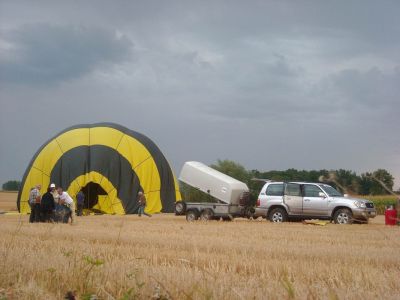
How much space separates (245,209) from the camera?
27.2 meters

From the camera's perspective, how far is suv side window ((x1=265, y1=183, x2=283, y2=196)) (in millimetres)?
25073

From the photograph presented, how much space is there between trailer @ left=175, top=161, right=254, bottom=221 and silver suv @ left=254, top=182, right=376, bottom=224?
1486 millimetres

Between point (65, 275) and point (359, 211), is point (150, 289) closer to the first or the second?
point (65, 275)

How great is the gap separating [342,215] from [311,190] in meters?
1.63

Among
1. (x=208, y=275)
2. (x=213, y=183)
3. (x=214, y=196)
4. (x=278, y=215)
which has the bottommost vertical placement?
(x=208, y=275)

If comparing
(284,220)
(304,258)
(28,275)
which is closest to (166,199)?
(284,220)

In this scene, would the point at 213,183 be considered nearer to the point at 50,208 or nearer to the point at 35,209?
the point at 50,208

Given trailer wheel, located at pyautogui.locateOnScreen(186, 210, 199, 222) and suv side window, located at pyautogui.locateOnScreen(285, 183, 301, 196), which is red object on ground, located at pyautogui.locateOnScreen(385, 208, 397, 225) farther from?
trailer wheel, located at pyautogui.locateOnScreen(186, 210, 199, 222)

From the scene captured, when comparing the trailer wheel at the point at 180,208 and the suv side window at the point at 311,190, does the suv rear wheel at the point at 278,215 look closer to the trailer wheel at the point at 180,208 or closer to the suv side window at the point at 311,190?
the suv side window at the point at 311,190

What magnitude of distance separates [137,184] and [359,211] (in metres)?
14.7

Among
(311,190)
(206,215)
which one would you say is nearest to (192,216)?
(206,215)

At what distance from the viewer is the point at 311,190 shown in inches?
981

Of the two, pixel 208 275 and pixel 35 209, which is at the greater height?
pixel 35 209

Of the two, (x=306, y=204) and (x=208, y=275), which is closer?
(x=208, y=275)
